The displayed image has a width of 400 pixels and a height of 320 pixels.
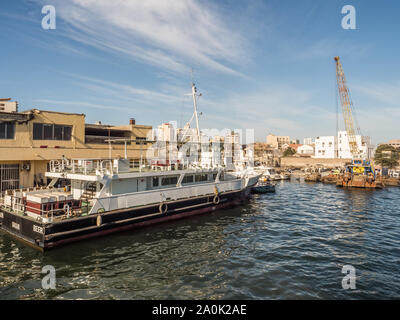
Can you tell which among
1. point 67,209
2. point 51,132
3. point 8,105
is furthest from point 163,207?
point 8,105

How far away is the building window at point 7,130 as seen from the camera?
2425 centimetres

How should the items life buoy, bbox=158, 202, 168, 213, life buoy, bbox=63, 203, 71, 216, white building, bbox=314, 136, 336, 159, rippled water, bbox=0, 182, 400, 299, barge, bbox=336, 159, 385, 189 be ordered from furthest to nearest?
white building, bbox=314, 136, 336, 159
barge, bbox=336, 159, 385, 189
life buoy, bbox=158, 202, 168, 213
life buoy, bbox=63, 203, 71, 216
rippled water, bbox=0, 182, 400, 299

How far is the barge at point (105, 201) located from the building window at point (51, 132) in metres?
7.85

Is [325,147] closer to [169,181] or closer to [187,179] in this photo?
[187,179]

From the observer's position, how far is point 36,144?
2641 centimetres

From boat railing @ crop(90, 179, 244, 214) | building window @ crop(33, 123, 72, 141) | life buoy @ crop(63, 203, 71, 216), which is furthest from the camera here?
building window @ crop(33, 123, 72, 141)

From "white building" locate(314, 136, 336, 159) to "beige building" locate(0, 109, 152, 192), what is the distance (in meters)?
96.1

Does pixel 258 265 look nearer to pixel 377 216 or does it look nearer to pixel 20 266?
pixel 20 266

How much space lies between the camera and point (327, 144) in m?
105

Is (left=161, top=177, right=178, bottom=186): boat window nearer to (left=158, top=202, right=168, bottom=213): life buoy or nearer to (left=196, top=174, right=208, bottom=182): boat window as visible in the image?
(left=158, top=202, right=168, bottom=213): life buoy

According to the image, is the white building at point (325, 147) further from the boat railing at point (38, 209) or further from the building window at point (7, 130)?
the boat railing at point (38, 209)

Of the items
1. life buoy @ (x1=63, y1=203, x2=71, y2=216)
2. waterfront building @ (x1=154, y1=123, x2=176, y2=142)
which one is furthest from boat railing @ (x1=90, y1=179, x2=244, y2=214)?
waterfront building @ (x1=154, y1=123, x2=176, y2=142)

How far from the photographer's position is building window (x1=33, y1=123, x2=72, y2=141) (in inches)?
1045

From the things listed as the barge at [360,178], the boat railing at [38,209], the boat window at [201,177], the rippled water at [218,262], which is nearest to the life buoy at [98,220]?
the rippled water at [218,262]
